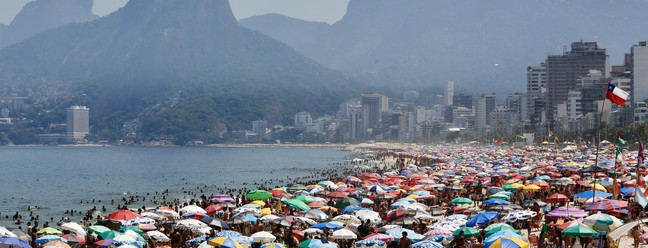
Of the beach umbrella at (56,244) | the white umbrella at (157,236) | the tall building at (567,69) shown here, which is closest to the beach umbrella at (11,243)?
the beach umbrella at (56,244)

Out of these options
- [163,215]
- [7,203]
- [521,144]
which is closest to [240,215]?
[163,215]

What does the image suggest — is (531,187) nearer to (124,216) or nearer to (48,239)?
(124,216)

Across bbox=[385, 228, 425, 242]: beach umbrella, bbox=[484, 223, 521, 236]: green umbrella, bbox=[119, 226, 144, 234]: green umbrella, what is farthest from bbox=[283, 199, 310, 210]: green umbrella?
bbox=[484, 223, 521, 236]: green umbrella

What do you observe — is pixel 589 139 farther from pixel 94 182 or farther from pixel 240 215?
pixel 240 215

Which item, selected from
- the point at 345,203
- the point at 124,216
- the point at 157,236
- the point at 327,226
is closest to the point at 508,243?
the point at 327,226

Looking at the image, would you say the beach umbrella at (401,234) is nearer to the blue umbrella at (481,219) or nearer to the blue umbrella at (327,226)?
the blue umbrella at (481,219)

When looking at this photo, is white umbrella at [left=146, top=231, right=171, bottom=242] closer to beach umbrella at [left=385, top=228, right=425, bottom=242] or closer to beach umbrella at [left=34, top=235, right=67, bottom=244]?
beach umbrella at [left=34, top=235, right=67, bottom=244]
